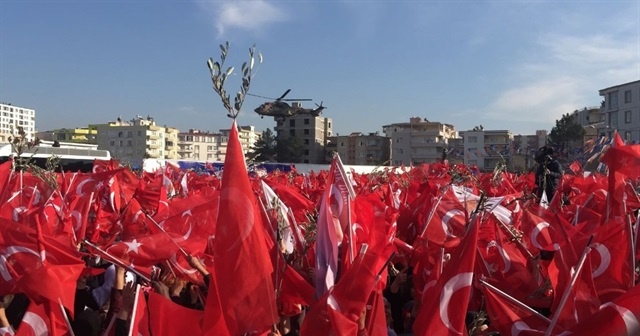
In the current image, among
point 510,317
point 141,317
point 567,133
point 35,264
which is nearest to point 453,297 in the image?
point 510,317

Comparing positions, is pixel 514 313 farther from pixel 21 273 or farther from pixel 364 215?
pixel 21 273

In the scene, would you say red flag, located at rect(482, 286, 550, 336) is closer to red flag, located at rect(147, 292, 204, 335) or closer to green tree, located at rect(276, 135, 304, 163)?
red flag, located at rect(147, 292, 204, 335)

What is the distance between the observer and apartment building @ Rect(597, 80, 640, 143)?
234ft

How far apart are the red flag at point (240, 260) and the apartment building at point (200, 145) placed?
421 ft

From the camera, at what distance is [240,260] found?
153 inches

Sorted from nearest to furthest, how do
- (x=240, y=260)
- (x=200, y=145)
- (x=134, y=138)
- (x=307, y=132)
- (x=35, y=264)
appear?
(x=240, y=260)
(x=35, y=264)
(x=307, y=132)
(x=134, y=138)
(x=200, y=145)

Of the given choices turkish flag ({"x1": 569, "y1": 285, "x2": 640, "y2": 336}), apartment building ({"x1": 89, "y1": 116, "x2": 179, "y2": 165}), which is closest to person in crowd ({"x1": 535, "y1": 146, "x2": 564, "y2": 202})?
turkish flag ({"x1": 569, "y1": 285, "x2": 640, "y2": 336})

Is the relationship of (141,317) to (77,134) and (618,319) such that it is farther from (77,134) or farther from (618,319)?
(77,134)

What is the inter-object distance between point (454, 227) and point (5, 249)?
4.52 m

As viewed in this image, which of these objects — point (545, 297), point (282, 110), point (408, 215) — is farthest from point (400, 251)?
point (282, 110)

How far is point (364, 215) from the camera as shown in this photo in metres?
6.33

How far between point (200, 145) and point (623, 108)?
90.0 m

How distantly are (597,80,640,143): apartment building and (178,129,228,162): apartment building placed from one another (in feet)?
257

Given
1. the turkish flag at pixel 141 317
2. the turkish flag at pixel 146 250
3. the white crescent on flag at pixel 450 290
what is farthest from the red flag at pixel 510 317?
the turkish flag at pixel 146 250
